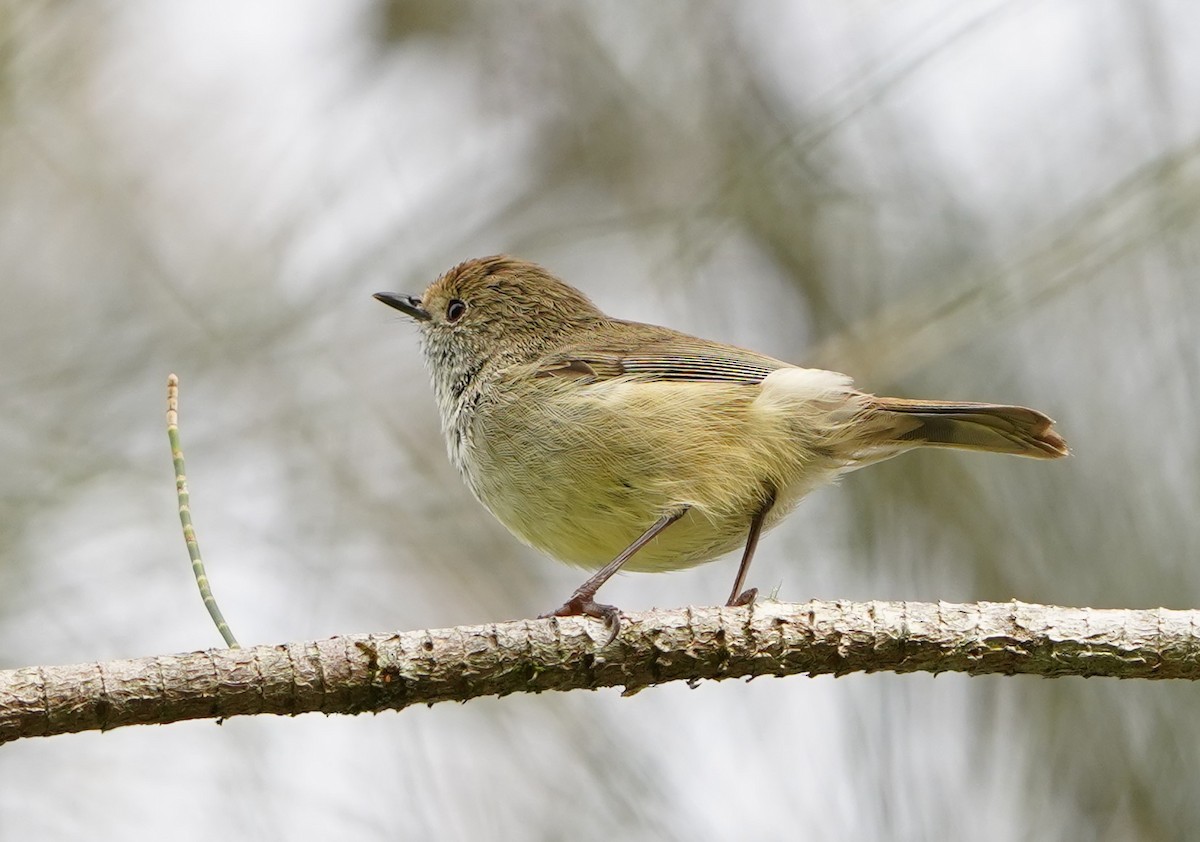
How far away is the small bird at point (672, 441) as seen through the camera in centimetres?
390

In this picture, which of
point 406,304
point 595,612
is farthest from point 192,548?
point 406,304

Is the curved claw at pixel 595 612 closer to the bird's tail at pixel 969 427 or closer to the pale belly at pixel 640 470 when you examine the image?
the pale belly at pixel 640 470

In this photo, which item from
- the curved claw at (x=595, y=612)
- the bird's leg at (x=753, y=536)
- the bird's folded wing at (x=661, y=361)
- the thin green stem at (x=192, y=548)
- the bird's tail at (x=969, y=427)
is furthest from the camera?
the bird's folded wing at (x=661, y=361)

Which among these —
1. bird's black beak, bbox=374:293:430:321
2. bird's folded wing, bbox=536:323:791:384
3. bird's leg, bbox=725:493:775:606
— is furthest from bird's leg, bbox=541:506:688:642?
bird's black beak, bbox=374:293:430:321

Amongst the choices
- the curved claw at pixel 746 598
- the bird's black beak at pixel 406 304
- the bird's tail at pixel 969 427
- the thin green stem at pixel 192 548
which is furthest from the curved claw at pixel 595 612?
the bird's black beak at pixel 406 304

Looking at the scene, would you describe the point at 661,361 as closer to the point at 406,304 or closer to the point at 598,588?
the point at 598,588

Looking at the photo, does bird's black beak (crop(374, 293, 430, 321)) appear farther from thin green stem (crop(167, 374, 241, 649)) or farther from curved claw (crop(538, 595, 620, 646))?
thin green stem (crop(167, 374, 241, 649))

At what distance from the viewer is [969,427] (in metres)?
3.99

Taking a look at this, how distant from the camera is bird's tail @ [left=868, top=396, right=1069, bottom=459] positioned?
12.6 feet

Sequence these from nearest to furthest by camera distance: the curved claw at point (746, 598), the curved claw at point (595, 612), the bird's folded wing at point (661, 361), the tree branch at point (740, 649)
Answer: the tree branch at point (740, 649)
the curved claw at point (595, 612)
the curved claw at point (746, 598)
the bird's folded wing at point (661, 361)

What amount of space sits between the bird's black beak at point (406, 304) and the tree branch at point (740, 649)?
99.2 inches

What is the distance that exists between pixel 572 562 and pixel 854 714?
1108 mm

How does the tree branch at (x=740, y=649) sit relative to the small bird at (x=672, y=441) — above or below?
below

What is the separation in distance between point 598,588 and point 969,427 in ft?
4.43
